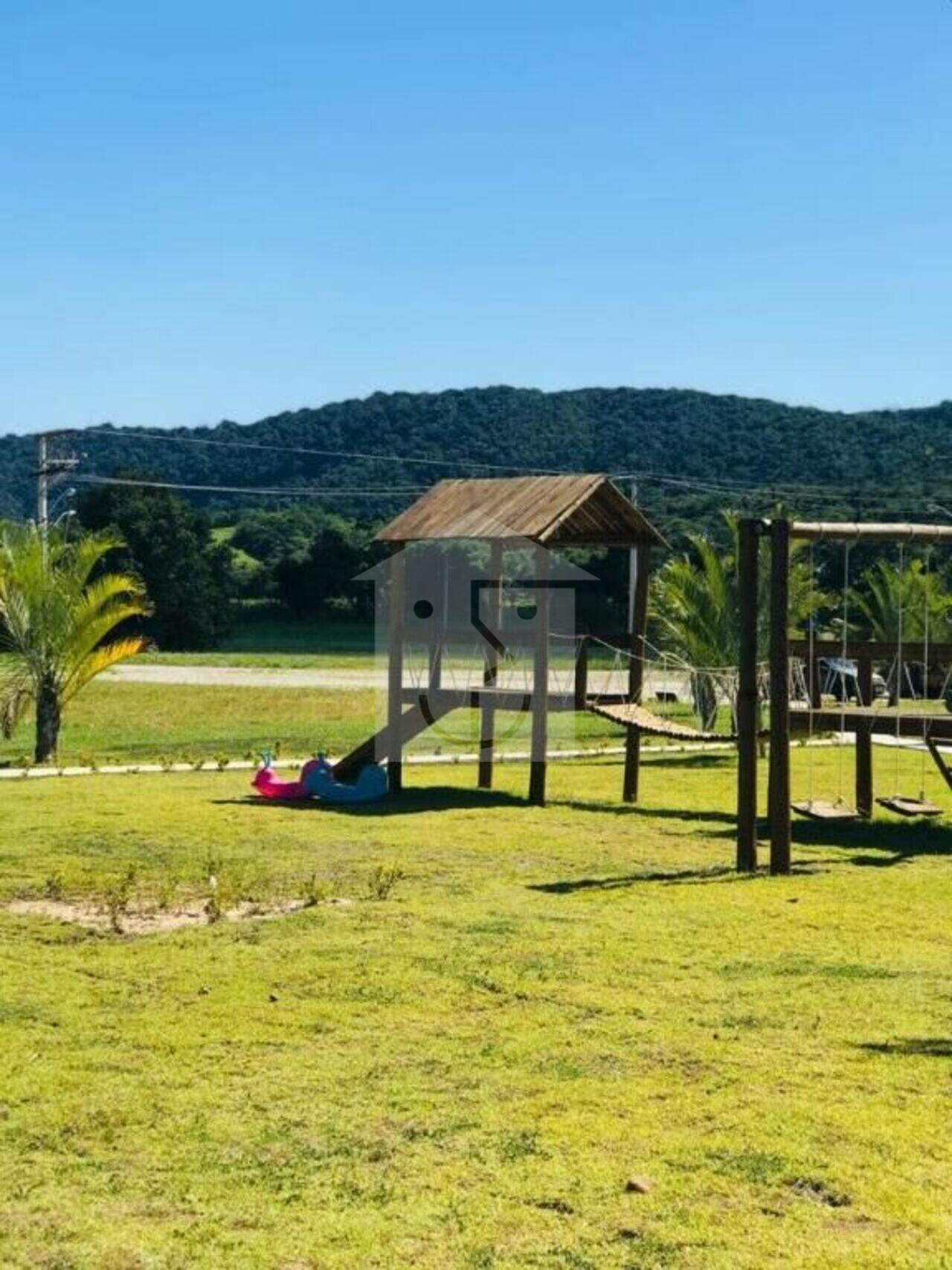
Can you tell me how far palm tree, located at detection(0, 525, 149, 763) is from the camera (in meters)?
19.8

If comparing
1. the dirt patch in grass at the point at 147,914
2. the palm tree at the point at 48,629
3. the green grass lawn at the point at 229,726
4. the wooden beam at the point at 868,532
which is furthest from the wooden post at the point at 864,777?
the palm tree at the point at 48,629

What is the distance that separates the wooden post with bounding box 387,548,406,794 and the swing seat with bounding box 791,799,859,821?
16.5ft

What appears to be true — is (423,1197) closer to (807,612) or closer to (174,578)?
(807,612)

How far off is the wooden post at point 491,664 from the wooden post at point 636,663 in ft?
4.58

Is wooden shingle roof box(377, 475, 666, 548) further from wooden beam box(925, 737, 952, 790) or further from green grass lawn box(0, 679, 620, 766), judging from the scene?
green grass lawn box(0, 679, 620, 766)

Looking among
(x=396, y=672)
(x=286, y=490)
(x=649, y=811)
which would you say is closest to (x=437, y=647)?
(x=396, y=672)

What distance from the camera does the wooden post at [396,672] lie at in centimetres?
A: 1655

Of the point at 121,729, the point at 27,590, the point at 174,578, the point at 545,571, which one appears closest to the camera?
the point at 545,571

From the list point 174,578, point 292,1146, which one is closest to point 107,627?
point 292,1146

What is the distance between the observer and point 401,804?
50.8 ft

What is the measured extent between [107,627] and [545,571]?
6503 mm

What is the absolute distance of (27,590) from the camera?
19.8 m

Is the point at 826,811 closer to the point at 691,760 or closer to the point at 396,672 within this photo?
the point at 396,672

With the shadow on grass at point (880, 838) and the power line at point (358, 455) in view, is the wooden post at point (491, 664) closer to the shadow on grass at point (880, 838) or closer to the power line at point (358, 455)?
the shadow on grass at point (880, 838)
